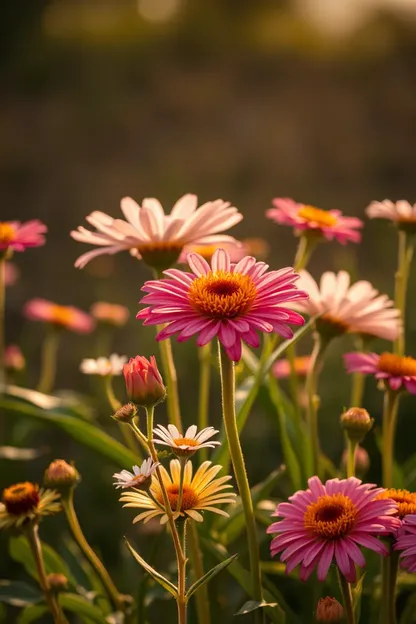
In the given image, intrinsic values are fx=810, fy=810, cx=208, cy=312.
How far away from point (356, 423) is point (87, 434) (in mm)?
333

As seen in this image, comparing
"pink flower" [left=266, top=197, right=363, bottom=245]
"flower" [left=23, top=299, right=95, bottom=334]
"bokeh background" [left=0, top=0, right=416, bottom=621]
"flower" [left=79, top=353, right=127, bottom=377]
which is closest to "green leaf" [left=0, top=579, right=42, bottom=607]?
"flower" [left=79, top=353, right=127, bottom=377]

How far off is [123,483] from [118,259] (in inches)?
86.3

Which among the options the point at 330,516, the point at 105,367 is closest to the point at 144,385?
the point at 330,516

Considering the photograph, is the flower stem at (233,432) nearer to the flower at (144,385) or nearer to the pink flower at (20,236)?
the flower at (144,385)

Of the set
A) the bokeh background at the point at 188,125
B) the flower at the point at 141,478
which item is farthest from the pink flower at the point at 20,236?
the bokeh background at the point at 188,125

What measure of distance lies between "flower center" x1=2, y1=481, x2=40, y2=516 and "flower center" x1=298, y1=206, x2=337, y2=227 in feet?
1.36

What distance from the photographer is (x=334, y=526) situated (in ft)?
1.97

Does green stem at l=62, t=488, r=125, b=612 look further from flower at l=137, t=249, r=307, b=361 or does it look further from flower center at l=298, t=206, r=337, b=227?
flower center at l=298, t=206, r=337, b=227

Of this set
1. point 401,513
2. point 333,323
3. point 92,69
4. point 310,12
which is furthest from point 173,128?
point 401,513

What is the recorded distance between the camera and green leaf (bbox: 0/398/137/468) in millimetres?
902

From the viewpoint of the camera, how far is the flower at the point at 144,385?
587 millimetres

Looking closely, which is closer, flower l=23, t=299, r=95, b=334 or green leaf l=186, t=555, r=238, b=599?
green leaf l=186, t=555, r=238, b=599

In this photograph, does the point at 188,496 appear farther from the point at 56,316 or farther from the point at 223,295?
the point at 56,316

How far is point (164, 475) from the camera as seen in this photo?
2.26 ft
